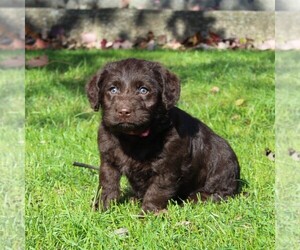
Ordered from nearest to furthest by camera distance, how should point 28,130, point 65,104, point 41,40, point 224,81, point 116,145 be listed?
point 116,145, point 28,130, point 65,104, point 224,81, point 41,40

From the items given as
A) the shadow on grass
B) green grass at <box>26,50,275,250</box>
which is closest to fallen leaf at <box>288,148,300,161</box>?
green grass at <box>26,50,275,250</box>

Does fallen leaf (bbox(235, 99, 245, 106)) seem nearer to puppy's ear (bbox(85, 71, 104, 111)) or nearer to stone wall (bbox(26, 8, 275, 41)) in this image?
puppy's ear (bbox(85, 71, 104, 111))

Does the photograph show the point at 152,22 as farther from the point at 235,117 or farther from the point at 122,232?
the point at 122,232

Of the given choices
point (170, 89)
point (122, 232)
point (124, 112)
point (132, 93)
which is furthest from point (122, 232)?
point (170, 89)

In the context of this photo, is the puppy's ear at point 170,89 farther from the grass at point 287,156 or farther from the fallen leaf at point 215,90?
the fallen leaf at point 215,90

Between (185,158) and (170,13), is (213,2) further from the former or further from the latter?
(185,158)

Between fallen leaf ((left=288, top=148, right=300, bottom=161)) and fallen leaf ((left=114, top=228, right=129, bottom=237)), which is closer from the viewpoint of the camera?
fallen leaf ((left=114, top=228, right=129, bottom=237))

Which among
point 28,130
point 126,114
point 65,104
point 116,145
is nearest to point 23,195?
point 116,145

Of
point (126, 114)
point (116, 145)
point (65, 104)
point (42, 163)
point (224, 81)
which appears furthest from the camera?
point (224, 81)
